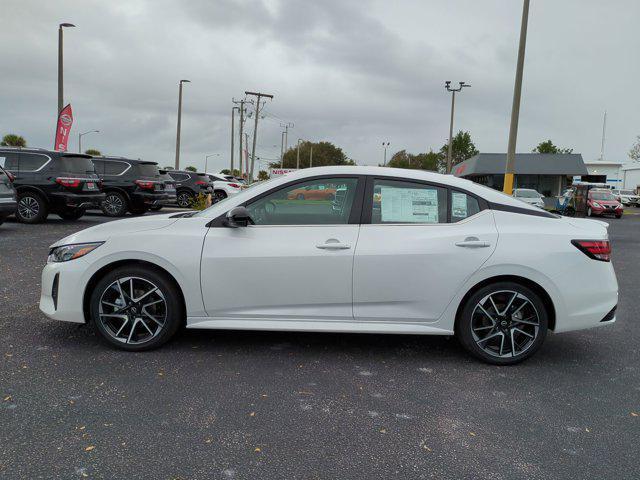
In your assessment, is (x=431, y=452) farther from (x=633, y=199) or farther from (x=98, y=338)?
(x=633, y=199)

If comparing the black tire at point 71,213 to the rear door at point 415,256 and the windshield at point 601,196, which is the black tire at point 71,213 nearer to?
the rear door at point 415,256

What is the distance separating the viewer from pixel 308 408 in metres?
3.44

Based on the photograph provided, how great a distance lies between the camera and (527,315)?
4.26 m

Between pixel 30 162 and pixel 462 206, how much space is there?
12669 millimetres

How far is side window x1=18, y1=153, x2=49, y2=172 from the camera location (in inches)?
535

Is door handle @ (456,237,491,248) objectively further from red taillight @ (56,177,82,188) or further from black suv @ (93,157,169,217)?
black suv @ (93,157,169,217)

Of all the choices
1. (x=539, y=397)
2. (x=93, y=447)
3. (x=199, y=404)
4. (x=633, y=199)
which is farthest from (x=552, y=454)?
(x=633, y=199)

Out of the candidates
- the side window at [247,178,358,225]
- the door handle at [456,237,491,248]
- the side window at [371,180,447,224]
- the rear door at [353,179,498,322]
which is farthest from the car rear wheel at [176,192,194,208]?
the door handle at [456,237,491,248]

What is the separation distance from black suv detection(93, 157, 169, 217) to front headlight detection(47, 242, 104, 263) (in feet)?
42.7

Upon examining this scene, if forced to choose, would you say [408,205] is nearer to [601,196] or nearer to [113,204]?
[113,204]

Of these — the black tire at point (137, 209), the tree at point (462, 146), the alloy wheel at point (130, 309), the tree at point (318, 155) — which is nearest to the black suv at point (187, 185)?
the black tire at point (137, 209)

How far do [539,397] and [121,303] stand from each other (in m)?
3.22

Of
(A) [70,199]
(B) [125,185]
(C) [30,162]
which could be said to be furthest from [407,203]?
(B) [125,185]

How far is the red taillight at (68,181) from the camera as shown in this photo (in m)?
13.7
